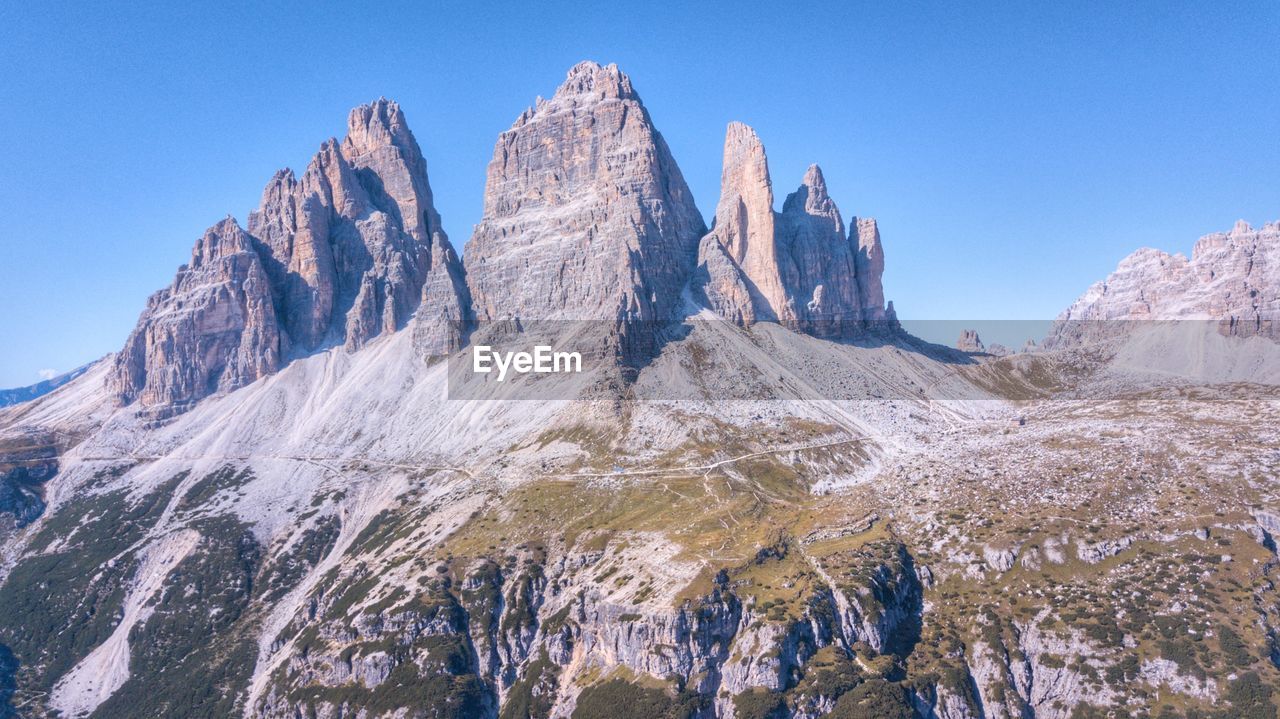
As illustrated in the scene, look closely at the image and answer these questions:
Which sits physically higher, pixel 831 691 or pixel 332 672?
pixel 831 691

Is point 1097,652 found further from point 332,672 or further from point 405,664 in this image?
point 332,672

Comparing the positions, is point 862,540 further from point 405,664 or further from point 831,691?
point 405,664

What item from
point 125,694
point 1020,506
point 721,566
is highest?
point 1020,506

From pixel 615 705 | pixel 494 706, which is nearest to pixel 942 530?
pixel 615 705

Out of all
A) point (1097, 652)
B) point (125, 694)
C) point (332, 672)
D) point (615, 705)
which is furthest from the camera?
point (125, 694)

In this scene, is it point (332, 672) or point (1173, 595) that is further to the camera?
point (332, 672)

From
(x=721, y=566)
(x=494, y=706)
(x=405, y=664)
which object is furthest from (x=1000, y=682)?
(x=405, y=664)

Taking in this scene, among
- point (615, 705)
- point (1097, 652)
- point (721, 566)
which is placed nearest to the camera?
point (1097, 652)

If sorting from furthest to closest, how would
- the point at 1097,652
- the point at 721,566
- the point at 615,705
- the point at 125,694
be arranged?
the point at 125,694 < the point at 721,566 < the point at 615,705 < the point at 1097,652

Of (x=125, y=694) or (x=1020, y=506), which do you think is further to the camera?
(x=125, y=694)
